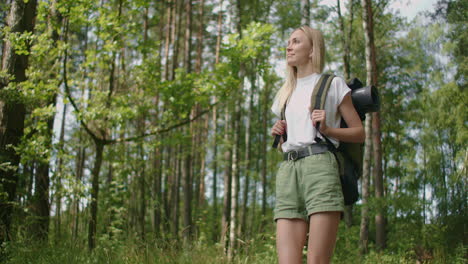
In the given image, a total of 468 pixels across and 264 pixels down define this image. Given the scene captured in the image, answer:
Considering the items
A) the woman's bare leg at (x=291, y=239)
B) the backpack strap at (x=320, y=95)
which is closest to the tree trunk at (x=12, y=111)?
the woman's bare leg at (x=291, y=239)

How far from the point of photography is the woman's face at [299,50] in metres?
2.36

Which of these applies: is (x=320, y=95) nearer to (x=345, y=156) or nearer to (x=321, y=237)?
(x=345, y=156)

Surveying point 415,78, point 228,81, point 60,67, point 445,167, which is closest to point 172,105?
point 228,81

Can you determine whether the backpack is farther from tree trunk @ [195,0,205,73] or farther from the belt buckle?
tree trunk @ [195,0,205,73]

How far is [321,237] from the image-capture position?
2008 mm

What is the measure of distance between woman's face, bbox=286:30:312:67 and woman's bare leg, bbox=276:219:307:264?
871 millimetres

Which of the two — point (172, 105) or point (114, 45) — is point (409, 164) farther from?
point (114, 45)

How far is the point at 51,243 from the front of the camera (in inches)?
192

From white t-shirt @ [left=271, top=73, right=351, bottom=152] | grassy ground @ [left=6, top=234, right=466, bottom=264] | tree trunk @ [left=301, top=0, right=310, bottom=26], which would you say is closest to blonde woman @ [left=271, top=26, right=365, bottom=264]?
white t-shirt @ [left=271, top=73, right=351, bottom=152]

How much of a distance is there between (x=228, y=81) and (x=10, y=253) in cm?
376

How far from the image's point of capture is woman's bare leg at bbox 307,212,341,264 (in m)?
2.01

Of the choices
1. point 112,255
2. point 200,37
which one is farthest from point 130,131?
point 200,37

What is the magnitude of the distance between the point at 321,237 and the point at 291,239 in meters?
0.17

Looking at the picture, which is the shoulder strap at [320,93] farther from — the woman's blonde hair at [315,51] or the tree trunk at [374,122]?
the tree trunk at [374,122]
